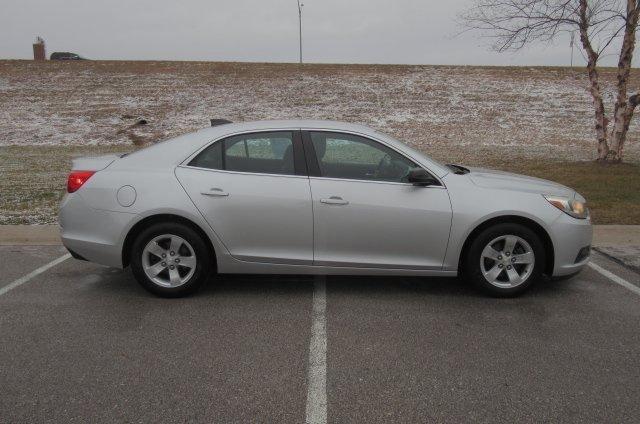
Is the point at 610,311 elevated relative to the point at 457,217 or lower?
lower

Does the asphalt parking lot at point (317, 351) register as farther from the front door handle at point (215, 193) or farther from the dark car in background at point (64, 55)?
the dark car in background at point (64, 55)

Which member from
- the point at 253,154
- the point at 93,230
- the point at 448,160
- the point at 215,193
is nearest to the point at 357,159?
the point at 253,154

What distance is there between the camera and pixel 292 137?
473 cm

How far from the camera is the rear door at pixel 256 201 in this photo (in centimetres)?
449

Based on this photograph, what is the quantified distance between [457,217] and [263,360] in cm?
201

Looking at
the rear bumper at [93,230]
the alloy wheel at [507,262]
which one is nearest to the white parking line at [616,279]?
the alloy wheel at [507,262]

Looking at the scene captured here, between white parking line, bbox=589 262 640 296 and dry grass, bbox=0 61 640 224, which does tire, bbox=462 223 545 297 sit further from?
dry grass, bbox=0 61 640 224

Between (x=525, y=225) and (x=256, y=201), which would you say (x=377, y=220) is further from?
(x=525, y=225)

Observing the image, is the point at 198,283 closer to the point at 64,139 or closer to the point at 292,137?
the point at 292,137

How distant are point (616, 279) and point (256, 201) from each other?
354 centimetres

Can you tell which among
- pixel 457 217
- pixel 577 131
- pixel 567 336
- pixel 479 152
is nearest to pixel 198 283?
pixel 457 217

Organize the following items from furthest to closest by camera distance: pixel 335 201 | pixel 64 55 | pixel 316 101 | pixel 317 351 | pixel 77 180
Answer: pixel 64 55 → pixel 316 101 → pixel 77 180 → pixel 335 201 → pixel 317 351

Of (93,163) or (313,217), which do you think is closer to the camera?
(313,217)

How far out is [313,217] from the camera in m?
4.48
